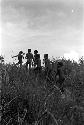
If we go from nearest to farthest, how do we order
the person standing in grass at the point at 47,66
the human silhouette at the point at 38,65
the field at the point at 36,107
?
1. the field at the point at 36,107
2. the person standing in grass at the point at 47,66
3. the human silhouette at the point at 38,65

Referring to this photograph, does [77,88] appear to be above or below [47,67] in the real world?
below

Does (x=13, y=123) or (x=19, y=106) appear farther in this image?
(x=19, y=106)

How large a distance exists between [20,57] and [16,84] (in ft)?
11.3

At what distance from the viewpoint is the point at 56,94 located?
7285mm

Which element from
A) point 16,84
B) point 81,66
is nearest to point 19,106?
point 16,84

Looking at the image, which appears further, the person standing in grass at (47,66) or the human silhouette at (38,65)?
the human silhouette at (38,65)

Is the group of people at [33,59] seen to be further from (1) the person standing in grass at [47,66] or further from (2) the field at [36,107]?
(2) the field at [36,107]

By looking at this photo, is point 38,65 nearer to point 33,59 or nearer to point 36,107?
point 33,59

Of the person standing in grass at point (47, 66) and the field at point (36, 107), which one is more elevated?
the person standing in grass at point (47, 66)

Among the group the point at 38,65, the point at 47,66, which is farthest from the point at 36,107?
the point at 38,65

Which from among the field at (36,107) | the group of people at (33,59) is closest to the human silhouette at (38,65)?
the group of people at (33,59)

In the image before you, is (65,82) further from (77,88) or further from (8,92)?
(8,92)

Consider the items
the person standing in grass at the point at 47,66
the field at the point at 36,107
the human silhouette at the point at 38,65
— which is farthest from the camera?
the human silhouette at the point at 38,65

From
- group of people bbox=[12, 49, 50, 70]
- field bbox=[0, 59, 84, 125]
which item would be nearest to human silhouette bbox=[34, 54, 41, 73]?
group of people bbox=[12, 49, 50, 70]
